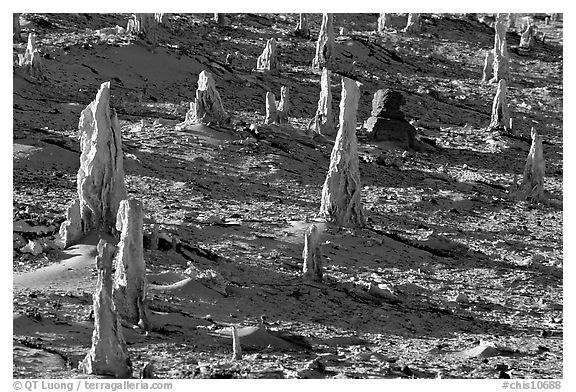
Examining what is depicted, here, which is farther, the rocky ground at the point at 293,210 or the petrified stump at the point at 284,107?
the petrified stump at the point at 284,107

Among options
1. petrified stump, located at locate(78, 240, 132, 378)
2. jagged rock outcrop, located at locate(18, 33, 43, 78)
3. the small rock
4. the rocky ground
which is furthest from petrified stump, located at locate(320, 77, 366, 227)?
jagged rock outcrop, located at locate(18, 33, 43, 78)

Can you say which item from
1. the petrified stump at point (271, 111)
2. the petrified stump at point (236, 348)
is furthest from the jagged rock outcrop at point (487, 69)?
the petrified stump at point (236, 348)

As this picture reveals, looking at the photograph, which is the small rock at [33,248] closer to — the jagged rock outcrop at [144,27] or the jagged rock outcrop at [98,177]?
the jagged rock outcrop at [98,177]

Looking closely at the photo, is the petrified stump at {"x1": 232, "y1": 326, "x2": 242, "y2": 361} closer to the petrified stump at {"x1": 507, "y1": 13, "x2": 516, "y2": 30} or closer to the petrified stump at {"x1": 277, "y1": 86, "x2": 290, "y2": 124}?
the petrified stump at {"x1": 277, "y1": 86, "x2": 290, "y2": 124}

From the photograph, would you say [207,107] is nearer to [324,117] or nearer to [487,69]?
[324,117]
